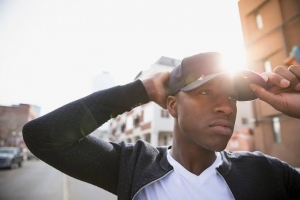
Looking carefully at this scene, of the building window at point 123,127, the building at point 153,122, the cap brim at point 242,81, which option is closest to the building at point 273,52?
the building at point 153,122

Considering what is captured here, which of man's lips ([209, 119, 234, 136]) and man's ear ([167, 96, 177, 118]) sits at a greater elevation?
man's ear ([167, 96, 177, 118])

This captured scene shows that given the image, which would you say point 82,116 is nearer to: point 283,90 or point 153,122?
point 283,90

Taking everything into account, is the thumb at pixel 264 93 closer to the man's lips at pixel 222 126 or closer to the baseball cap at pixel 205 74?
the baseball cap at pixel 205 74

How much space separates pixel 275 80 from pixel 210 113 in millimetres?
562

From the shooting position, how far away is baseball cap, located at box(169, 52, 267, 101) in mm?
1606

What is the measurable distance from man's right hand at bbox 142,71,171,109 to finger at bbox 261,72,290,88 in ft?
2.71

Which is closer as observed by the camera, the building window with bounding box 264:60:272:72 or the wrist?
the wrist

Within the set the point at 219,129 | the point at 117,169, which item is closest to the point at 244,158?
the point at 219,129

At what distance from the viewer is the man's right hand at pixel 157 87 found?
183cm

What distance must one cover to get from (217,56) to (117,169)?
1276 mm

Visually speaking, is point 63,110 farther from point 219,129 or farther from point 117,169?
point 219,129

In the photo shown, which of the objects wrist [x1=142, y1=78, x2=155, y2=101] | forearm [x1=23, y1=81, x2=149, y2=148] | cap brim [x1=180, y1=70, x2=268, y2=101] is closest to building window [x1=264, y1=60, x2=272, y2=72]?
cap brim [x1=180, y1=70, x2=268, y2=101]

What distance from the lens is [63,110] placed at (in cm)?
160

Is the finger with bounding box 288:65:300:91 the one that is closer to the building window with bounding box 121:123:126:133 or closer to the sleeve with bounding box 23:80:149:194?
the sleeve with bounding box 23:80:149:194
